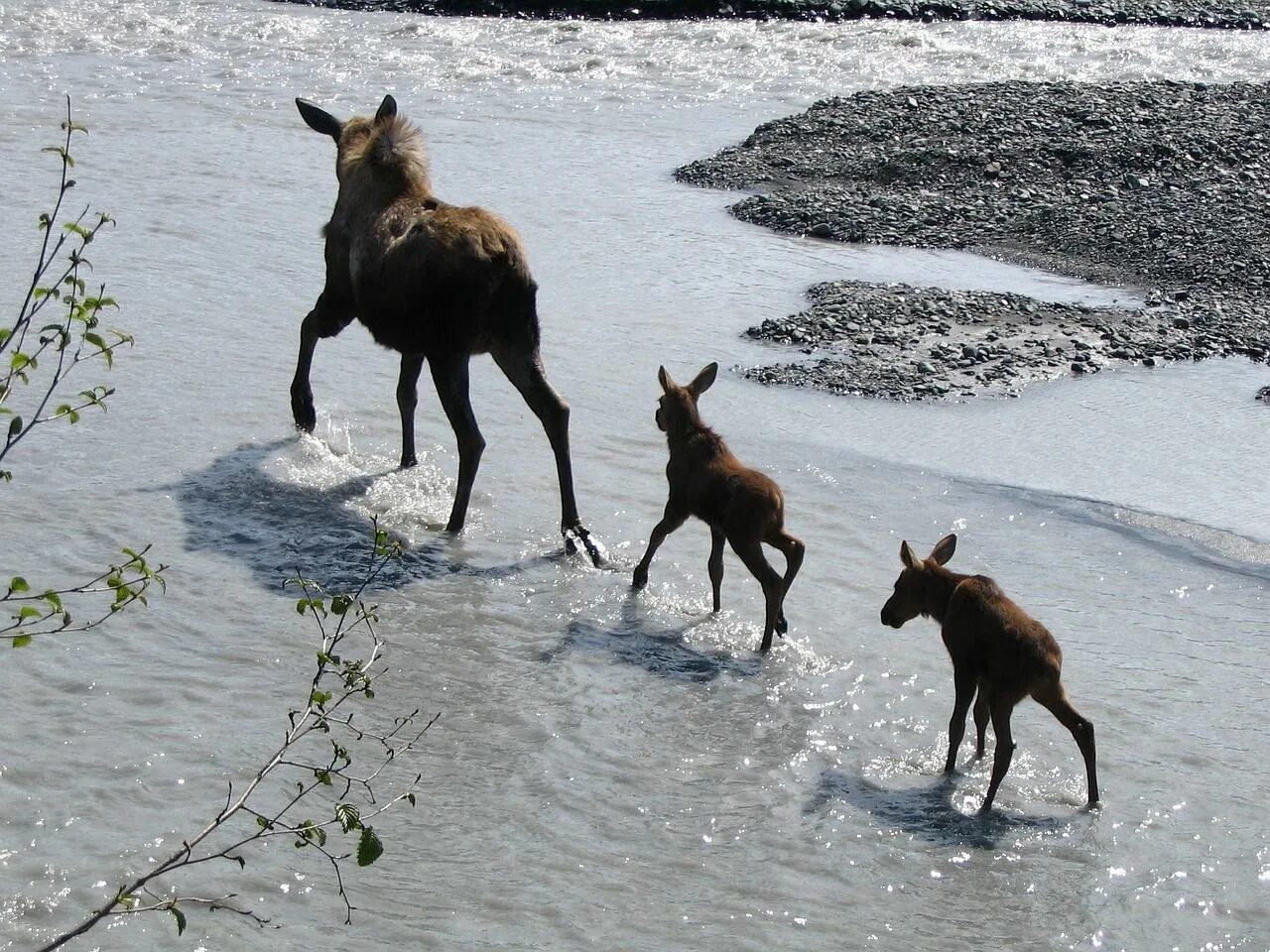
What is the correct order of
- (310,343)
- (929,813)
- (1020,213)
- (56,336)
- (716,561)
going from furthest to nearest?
(1020,213) → (310,343) → (716,561) → (929,813) → (56,336)

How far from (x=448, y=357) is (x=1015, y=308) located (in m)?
6.01

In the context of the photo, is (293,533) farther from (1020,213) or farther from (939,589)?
(1020,213)

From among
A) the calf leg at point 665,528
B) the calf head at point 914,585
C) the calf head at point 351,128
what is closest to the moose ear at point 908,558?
the calf head at point 914,585

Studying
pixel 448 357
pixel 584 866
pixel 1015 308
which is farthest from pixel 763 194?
pixel 584 866

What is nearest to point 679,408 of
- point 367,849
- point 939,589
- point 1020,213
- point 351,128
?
point 939,589

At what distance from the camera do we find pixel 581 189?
17016mm

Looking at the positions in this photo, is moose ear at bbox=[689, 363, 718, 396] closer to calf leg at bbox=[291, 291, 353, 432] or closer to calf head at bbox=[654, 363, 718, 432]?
calf head at bbox=[654, 363, 718, 432]

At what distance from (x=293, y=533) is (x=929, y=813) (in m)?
3.75

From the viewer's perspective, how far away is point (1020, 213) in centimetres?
1606

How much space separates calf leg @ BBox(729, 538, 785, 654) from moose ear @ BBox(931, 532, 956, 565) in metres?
0.81

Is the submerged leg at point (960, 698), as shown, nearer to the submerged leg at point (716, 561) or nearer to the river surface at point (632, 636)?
the river surface at point (632, 636)

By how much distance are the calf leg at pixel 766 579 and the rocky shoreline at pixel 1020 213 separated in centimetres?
397

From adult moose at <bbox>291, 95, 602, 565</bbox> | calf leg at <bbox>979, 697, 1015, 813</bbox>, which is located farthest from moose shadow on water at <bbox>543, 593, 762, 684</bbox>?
calf leg at <bbox>979, 697, 1015, 813</bbox>

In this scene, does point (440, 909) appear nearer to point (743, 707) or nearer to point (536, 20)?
point (743, 707)
